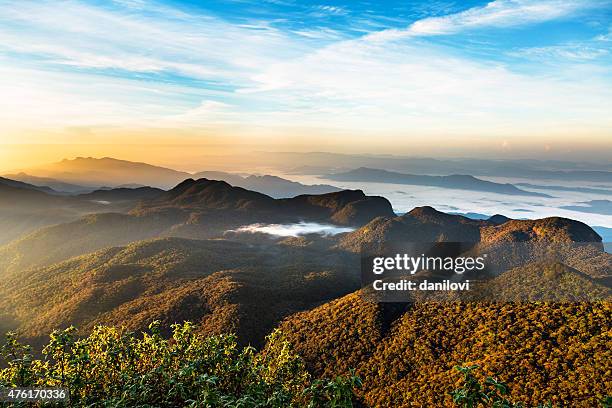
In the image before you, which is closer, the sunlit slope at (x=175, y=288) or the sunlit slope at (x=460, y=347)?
the sunlit slope at (x=460, y=347)

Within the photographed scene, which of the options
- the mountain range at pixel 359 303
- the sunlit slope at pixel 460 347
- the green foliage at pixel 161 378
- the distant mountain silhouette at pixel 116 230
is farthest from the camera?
the distant mountain silhouette at pixel 116 230

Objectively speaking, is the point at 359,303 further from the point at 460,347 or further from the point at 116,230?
the point at 116,230

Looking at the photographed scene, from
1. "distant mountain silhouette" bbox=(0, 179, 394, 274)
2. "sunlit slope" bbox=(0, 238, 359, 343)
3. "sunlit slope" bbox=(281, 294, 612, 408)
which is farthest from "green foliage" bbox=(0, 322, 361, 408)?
"distant mountain silhouette" bbox=(0, 179, 394, 274)

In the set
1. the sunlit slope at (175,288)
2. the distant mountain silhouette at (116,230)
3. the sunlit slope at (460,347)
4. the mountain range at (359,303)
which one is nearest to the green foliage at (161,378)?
the mountain range at (359,303)

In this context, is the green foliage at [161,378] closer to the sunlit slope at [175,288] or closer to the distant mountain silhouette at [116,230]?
the sunlit slope at [175,288]

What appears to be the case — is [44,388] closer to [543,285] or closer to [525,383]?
[525,383]

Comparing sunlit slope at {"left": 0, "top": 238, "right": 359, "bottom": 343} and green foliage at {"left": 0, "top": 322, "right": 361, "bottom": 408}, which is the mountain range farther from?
green foliage at {"left": 0, "top": 322, "right": 361, "bottom": 408}

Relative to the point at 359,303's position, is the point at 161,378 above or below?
above

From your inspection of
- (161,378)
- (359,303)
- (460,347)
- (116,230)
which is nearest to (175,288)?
(359,303)

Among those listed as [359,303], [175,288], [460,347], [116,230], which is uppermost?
Answer: [460,347]

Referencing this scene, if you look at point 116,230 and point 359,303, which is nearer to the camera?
point 359,303

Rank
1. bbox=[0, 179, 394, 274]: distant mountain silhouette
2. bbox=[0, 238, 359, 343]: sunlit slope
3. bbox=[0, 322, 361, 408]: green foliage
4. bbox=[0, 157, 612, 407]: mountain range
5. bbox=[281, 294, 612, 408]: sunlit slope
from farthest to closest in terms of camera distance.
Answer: bbox=[0, 179, 394, 274]: distant mountain silhouette < bbox=[0, 238, 359, 343]: sunlit slope < bbox=[0, 157, 612, 407]: mountain range < bbox=[281, 294, 612, 408]: sunlit slope < bbox=[0, 322, 361, 408]: green foliage
